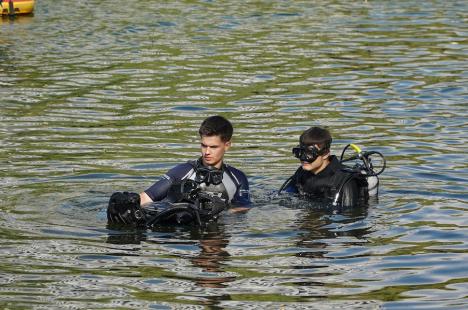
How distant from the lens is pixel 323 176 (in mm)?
13414

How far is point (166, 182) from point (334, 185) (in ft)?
6.79

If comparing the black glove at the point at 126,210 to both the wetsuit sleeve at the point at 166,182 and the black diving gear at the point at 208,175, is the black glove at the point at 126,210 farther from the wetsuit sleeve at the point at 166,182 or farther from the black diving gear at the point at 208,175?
the black diving gear at the point at 208,175

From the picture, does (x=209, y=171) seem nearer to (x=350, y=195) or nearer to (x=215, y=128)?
(x=215, y=128)

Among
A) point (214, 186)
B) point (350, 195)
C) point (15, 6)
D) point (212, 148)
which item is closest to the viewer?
point (212, 148)

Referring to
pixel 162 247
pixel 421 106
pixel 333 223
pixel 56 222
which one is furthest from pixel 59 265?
pixel 421 106

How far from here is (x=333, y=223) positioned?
494 inches

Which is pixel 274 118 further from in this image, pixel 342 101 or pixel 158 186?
pixel 158 186

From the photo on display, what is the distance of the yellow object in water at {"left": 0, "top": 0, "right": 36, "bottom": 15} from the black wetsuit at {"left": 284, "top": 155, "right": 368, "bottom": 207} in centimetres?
2202

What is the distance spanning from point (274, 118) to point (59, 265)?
29.2ft

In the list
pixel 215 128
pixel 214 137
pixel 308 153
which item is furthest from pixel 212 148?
pixel 308 153

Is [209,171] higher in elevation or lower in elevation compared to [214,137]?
lower

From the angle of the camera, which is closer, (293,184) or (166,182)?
(166,182)

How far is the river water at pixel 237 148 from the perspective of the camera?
10.1m

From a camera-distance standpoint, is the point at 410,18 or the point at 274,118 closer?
the point at 274,118
